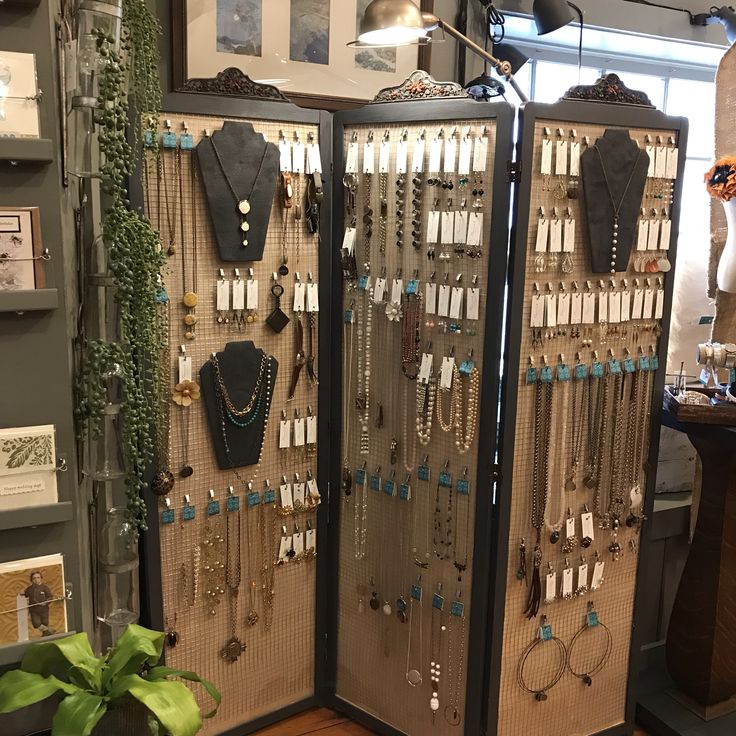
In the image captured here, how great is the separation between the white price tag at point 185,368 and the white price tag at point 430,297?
0.70 meters

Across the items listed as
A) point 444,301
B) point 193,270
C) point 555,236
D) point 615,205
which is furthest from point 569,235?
point 193,270

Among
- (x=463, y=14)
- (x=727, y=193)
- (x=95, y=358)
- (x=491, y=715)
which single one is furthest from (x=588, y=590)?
(x=463, y=14)

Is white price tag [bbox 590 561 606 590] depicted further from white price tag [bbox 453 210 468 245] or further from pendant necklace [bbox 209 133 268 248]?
pendant necklace [bbox 209 133 268 248]

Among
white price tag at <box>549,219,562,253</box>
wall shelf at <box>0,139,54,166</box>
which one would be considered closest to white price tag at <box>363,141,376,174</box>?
white price tag at <box>549,219,562,253</box>

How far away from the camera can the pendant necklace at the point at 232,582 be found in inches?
104

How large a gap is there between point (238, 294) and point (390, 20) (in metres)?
0.86

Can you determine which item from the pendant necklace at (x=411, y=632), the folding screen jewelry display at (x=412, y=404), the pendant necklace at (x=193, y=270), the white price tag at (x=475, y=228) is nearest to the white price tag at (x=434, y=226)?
the folding screen jewelry display at (x=412, y=404)

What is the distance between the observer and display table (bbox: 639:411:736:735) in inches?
107

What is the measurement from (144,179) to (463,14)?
55.5 inches

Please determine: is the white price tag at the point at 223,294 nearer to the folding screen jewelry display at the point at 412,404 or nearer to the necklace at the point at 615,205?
the folding screen jewelry display at the point at 412,404

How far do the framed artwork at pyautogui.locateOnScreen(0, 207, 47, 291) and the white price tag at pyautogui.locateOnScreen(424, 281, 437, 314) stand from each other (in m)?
1.09

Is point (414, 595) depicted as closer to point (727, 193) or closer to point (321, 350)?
point (321, 350)

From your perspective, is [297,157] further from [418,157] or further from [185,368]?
[185,368]

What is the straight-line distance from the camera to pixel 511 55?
307cm
